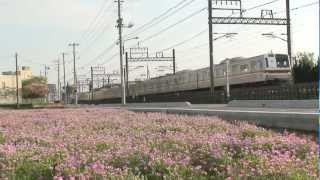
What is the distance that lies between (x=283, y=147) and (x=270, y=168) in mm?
2403

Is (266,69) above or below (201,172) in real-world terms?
above

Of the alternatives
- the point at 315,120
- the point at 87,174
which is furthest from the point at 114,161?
the point at 315,120

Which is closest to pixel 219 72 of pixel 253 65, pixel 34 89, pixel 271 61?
pixel 253 65

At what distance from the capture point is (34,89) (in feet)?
493

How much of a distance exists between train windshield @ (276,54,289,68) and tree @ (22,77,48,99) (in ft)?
319

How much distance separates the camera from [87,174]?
725 centimetres

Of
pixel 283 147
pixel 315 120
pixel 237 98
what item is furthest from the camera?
pixel 237 98

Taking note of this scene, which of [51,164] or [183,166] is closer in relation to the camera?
[183,166]

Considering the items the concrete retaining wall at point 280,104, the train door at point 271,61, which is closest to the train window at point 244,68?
the train door at point 271,61

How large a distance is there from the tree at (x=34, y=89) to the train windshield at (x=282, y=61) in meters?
97.1

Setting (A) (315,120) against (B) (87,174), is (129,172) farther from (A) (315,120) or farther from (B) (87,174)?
(A) (315,120)

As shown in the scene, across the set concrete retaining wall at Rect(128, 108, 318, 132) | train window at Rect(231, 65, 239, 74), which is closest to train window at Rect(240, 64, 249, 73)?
train window at Rect(231, 65, 239, 74)

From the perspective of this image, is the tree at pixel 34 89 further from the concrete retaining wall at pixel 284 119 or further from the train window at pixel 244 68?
the concrete retaining wall at pixel 284 119

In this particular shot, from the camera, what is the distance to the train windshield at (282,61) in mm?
58388
